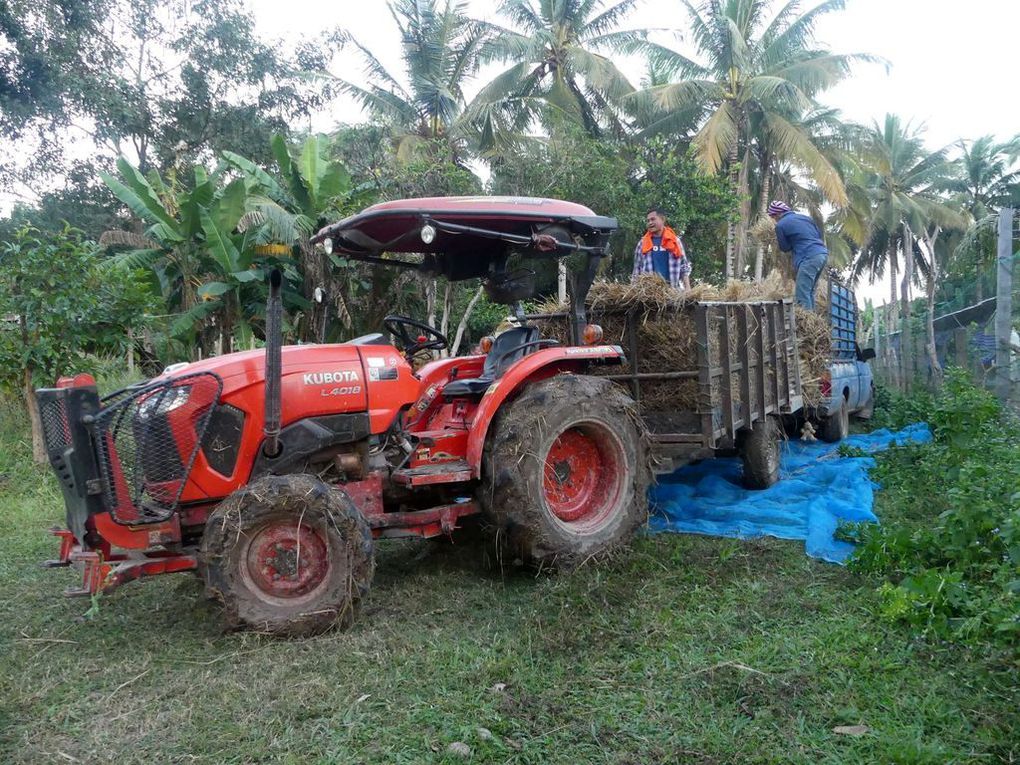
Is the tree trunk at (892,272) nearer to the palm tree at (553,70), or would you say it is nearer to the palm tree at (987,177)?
the palm tree at (987,177)

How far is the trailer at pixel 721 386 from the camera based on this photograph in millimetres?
5371

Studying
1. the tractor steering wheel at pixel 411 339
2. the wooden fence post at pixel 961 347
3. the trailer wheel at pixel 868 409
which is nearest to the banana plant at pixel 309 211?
the tractor steering wheel at pixel 411 339

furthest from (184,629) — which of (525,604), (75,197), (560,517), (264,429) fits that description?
(75,197)

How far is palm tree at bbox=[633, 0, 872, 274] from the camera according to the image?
19969mm

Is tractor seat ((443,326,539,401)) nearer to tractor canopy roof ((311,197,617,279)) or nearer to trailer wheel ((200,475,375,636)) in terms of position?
tractor canopy roof ((311,197,617,279))

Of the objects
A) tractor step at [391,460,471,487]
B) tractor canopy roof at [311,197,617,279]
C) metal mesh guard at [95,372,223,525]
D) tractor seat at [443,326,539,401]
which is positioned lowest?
tractor step at [391,460,471,487]

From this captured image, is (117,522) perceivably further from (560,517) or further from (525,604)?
(560,517)

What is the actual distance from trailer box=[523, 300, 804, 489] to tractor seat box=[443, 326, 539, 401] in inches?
32.1

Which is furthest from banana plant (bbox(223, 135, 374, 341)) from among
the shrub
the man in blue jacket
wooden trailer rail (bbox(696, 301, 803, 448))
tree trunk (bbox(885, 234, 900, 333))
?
tree trunk (bbox(885, 234, 900, 333))

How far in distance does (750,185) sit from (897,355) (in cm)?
1124

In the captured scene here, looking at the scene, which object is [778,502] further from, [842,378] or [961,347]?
[961,347]

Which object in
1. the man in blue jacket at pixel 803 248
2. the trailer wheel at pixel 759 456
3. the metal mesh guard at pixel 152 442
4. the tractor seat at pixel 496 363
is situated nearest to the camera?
the metal mesh guard at pixel 152 442

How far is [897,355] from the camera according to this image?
14.0 meters

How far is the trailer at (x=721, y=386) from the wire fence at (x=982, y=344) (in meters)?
1.66
